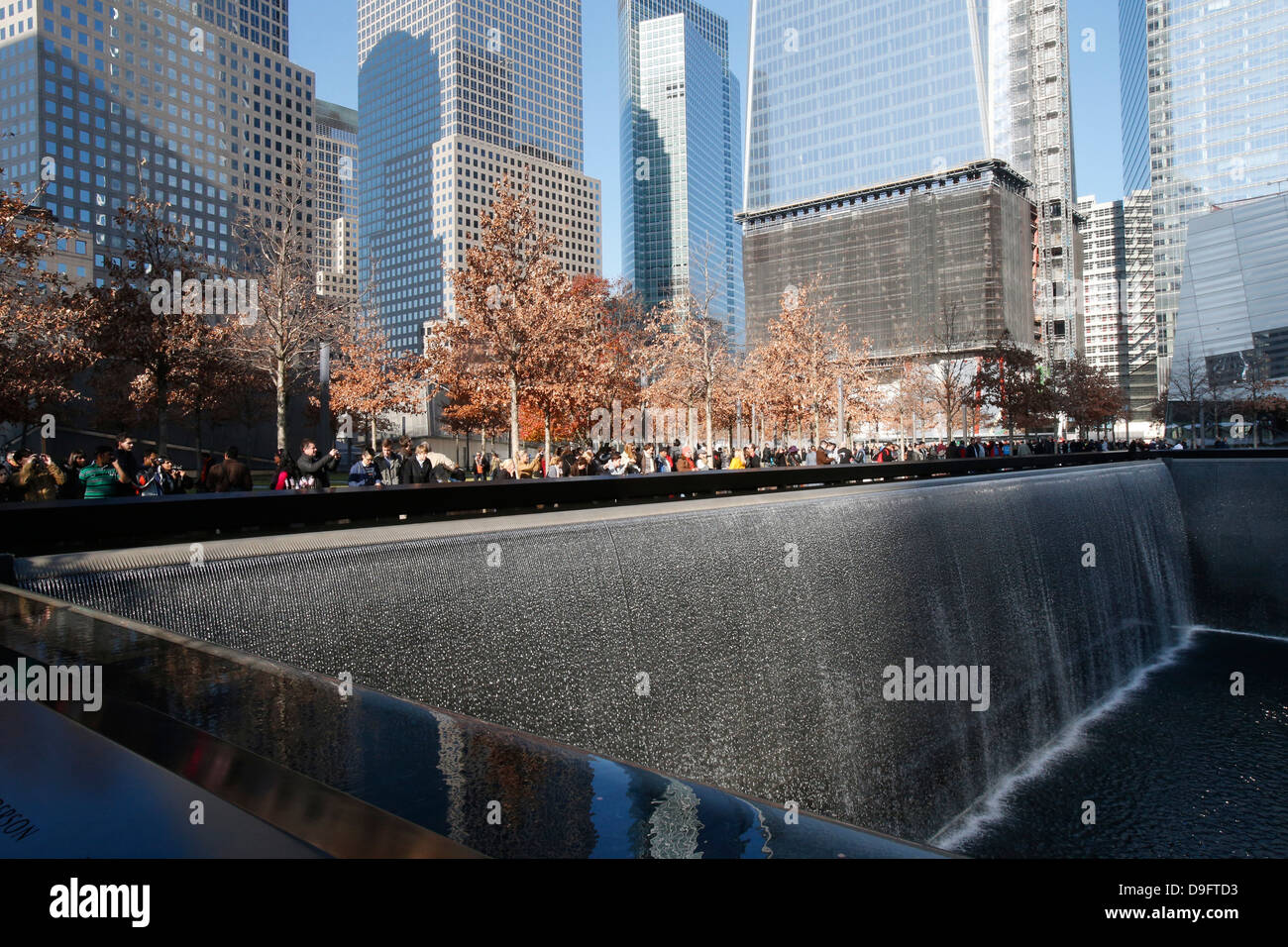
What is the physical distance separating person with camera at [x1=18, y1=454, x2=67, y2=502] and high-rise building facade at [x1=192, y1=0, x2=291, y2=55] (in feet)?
416

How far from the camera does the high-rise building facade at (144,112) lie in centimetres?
9112

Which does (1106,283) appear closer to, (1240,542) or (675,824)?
(1240,542)

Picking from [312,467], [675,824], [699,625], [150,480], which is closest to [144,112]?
[150,480]

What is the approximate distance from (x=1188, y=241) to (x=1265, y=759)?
89.0 metres

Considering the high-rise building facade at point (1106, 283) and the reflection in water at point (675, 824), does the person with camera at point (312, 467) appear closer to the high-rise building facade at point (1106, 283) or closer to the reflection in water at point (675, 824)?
the reflection in water at point (675, 824)

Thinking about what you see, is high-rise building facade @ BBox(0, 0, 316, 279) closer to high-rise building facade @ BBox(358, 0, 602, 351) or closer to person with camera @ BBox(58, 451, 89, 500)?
high-rise building facade @ BBox(358, 0, 602, 351)

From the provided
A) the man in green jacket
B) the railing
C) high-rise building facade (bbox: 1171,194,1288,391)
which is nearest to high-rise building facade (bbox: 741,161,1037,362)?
high-rise building facade (bbox: 1171,194,1288,391)

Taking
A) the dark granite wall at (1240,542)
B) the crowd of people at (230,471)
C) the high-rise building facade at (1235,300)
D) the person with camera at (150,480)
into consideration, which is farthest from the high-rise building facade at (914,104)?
the person with camera at (150,480)

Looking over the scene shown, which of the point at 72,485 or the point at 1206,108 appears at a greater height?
the point at 1206,108

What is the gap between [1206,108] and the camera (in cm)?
8575

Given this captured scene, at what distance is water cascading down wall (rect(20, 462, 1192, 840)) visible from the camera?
13.4 feet

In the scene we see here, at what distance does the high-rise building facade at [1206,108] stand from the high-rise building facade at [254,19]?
116641mm

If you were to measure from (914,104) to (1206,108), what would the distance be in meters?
32.1

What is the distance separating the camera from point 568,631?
15.7ft
